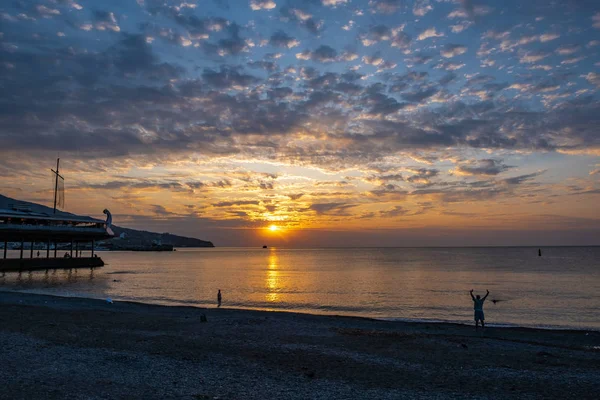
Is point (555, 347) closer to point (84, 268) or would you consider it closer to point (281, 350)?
point (281, 350)

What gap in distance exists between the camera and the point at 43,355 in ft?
47.8

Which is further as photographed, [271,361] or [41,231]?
[41,231]

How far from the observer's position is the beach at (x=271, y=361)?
11656 mm

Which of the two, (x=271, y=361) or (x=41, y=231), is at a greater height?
(x=41, y=231)

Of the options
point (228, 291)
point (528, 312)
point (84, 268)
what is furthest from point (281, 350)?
point (84, 268)

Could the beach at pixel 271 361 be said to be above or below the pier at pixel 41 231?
below

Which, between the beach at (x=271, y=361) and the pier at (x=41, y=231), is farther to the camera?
the pier at (x=41, y=231)

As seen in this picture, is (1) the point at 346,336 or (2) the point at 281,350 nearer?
(2) the point at 281,350

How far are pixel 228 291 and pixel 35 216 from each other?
41.4m

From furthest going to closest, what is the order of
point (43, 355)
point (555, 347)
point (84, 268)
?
point (84, 268) < point (555, 347) < point (43, 355)

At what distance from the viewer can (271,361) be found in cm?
1510

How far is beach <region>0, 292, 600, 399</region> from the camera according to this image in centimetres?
1166

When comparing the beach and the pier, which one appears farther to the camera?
the pier

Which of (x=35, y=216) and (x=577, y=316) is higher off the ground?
(x=35, y=216)
